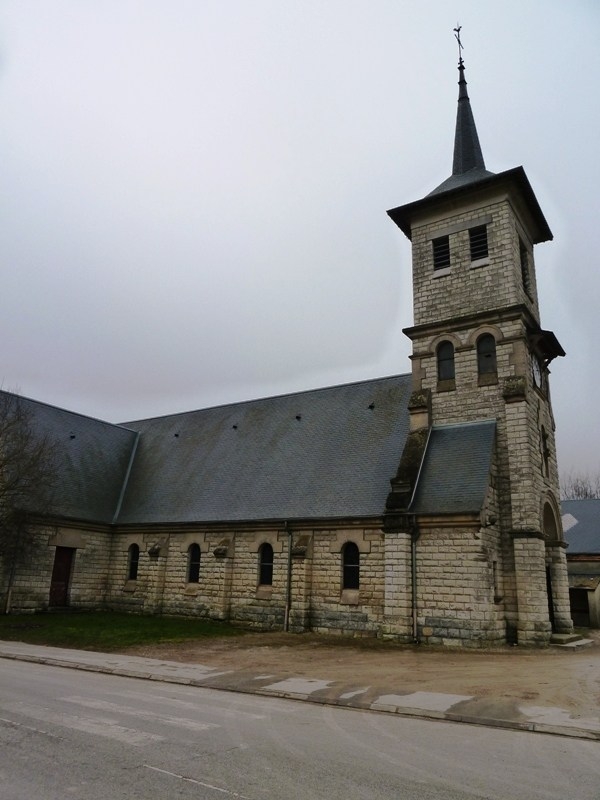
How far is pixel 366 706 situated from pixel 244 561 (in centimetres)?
1509

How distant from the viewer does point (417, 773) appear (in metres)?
6.46

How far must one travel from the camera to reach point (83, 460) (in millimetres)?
32031

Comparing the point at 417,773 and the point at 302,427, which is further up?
the point at 302,427

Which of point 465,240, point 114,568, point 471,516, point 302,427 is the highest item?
point 465,240

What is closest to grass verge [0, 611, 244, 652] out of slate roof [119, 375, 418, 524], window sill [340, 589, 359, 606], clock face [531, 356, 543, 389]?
window sill [340, 589, 359, 606]

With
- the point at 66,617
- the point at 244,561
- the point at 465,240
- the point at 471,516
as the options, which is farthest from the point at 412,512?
the point at 66,617

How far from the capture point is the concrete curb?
351 inches

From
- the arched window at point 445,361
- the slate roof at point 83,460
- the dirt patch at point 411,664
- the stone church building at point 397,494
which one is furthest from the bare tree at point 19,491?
the arched window at point 445,361

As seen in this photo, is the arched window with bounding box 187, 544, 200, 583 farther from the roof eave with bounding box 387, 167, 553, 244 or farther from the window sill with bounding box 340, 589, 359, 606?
the roof eave with bounding box 387, 167, 553, 244

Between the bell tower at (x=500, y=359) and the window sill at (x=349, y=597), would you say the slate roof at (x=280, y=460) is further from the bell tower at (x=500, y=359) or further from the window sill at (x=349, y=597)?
the window sill at (x=349, y=597)

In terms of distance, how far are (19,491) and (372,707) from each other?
2072 cm

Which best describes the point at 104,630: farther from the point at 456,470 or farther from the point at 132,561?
the point at 456,470

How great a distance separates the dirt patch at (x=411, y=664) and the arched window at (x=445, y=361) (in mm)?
10364

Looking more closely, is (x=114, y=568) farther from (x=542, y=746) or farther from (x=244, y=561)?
(x=542, y=746)
